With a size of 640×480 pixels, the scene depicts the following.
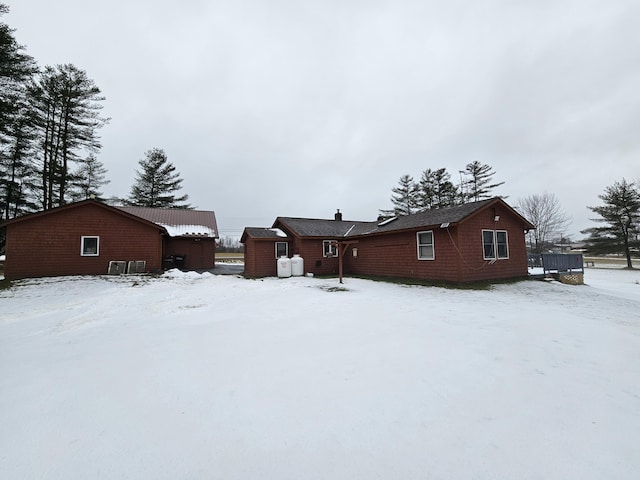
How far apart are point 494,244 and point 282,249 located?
37.6 feet

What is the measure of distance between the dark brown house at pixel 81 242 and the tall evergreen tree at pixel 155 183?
18.5 metres

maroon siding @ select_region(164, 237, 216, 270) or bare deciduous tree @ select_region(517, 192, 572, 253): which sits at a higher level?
bare deciduous tree @ select_region(517, 192, 572, 253)

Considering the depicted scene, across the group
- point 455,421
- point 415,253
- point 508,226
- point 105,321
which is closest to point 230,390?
point 455,421

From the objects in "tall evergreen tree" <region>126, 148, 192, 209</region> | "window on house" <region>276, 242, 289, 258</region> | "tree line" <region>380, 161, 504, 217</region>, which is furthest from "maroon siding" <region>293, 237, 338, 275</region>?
"tall evergreen tree" <region>126, 148, 192, 209</region>

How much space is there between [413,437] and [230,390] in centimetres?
191

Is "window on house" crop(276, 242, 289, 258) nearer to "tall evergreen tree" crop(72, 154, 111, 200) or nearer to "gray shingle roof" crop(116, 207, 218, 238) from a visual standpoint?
"gray shingle roof" crop(116, 207, 218, 238)

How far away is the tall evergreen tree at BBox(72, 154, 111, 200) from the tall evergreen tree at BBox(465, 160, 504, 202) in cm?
3897

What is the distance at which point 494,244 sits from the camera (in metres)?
12.2

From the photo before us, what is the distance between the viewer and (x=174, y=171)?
31.7 m

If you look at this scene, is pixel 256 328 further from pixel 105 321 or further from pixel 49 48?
pixel 49 48

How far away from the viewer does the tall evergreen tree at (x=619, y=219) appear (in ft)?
76.9

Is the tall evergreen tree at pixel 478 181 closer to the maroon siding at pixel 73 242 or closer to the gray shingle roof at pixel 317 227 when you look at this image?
the gray shingle roof at pixel 317 227

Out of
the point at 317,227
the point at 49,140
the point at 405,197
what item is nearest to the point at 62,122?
the point at 49,140

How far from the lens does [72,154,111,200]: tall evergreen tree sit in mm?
23708
